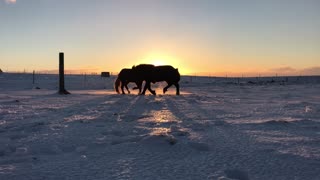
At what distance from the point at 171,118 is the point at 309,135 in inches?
127

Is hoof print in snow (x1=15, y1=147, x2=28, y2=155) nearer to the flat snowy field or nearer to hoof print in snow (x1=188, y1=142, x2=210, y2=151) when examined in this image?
the flat snowy field

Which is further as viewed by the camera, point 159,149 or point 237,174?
point 159,149

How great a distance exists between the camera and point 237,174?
4238 millimetres

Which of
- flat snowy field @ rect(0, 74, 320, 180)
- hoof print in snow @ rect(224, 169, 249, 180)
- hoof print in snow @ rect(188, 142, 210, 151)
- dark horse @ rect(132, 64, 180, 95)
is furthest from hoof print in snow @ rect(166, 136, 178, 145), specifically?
dark horse @ rect(132, 64, 180, 95)

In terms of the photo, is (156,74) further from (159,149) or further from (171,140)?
(159,149)

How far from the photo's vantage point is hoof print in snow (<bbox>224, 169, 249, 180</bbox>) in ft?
13.6

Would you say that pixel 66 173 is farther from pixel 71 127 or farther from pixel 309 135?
pixel 309 135

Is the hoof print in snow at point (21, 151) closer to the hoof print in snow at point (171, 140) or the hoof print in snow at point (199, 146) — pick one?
the hoof print in snow at point (171, 140)

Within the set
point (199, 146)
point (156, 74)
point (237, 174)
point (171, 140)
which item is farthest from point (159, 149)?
point (156, 74)

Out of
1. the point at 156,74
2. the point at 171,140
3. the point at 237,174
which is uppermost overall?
the point at 156,74

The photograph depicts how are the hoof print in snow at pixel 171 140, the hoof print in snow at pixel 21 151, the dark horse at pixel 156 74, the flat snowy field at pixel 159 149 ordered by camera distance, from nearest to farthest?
the flat snowy field at pixel 159 149, the hoof print in snow at pixel 21 151, the hoof print in snow at pixel 171 140, the dark horse at pixel 156 74

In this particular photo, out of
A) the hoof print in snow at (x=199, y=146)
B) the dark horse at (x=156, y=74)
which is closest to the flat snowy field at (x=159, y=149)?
the hoof print in snow at (x=199, y=146)

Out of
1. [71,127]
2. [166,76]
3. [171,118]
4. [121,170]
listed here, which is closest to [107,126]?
[71,127]

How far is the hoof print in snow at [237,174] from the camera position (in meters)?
4.16
